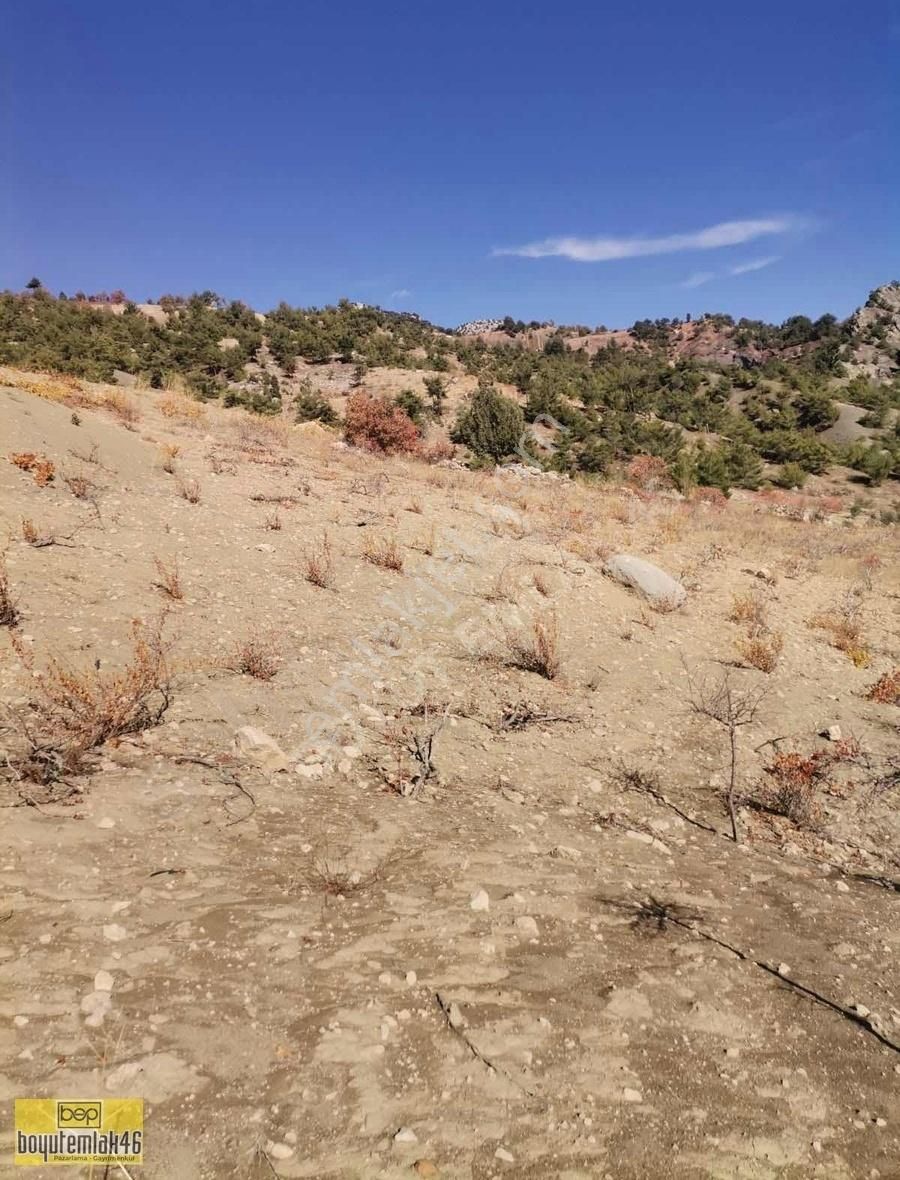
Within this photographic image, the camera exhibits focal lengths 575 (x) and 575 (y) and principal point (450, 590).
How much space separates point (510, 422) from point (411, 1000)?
1856 cm

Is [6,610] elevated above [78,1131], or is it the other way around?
[6,610]

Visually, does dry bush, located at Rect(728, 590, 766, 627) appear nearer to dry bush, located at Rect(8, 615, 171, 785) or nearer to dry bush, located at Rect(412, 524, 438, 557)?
dry bush, located at Rect(412, 524, 438, 557)

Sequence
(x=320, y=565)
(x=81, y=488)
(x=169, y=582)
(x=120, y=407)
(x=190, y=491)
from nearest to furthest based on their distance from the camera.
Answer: (x=169, y=582)
(x=320, y=565)
(x=81, y=488)
(x=190, y=491)
(x=120, y=407)

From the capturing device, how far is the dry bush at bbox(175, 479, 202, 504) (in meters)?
8.25

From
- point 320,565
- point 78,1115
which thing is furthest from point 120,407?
point 78,1115

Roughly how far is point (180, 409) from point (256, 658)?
13.5 metres

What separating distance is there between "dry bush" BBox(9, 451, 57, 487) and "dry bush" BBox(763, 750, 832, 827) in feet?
28.5

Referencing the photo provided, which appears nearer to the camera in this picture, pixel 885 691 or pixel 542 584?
pixel 885 691

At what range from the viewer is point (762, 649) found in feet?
22.6

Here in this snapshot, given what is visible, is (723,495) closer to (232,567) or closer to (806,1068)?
(232,567)

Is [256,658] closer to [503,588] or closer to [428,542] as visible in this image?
[503,588]

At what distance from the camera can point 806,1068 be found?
2285 mm

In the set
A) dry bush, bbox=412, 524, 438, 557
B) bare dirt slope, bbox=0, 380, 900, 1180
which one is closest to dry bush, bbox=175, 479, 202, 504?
bare dirt slope, bbox=0, 380, 900, 1180

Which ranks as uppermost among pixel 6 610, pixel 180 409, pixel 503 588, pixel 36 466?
pixel 180 409
